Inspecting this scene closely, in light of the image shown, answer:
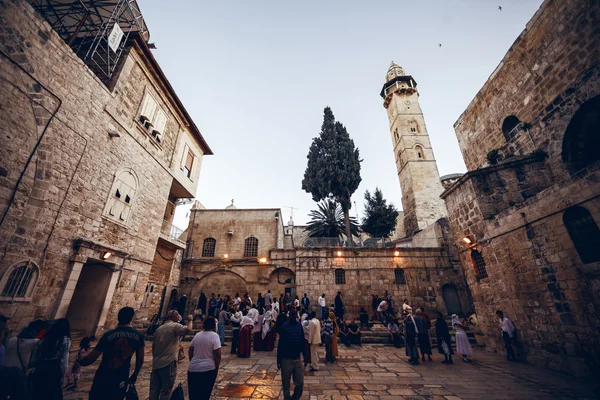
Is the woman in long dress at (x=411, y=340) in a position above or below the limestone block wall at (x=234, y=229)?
below

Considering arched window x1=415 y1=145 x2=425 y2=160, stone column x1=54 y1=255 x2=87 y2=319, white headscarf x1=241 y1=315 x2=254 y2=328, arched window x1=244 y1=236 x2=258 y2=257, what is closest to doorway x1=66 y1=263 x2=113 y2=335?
stone column x1=54 y1=255 x2=87 y2=319

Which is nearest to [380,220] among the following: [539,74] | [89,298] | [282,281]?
[282,281]

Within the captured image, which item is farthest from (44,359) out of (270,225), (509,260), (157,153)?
(270,225)

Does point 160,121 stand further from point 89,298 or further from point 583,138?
point 583,138

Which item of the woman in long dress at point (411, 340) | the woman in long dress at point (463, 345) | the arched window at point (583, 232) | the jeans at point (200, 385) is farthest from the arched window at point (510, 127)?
the jeans at point (200, 385)

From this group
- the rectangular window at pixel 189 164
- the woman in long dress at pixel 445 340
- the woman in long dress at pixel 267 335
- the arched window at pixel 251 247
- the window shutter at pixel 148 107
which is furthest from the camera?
the arched window at pixel 251 247

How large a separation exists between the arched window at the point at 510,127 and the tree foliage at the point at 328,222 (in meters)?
13.3

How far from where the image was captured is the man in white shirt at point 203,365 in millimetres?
3559

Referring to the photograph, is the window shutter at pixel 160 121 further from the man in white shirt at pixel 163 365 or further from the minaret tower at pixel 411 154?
the minaret tower at pixel 411 154

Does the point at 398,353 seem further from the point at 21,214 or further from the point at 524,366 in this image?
the point at 21,214

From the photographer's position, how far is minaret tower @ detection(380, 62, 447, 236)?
23.1 m

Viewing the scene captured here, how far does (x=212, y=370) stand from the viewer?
12.0 feet

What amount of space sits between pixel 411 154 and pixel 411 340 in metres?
21.8

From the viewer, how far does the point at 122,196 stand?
1032cm
